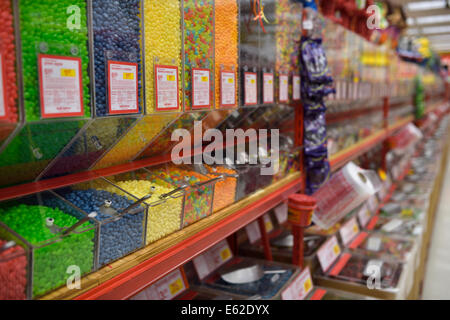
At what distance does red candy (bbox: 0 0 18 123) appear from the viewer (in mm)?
770

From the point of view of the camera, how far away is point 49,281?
2.85ft

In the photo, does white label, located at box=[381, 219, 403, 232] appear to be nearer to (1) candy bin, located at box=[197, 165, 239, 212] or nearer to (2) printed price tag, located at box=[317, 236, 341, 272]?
(2) printed price tag, located at box=[317, 236, 341, 272]

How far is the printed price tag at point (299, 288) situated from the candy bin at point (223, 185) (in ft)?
2.08

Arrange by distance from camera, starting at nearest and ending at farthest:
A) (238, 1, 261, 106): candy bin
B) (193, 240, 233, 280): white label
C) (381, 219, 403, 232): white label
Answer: (238, 1, 261, 106): candy bin, (193, 240, 233, 280): white label, (381, 219, 403, 232): white label

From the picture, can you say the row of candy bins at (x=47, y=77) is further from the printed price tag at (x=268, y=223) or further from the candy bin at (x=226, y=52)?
the printed price tag at (x=268, y=223)

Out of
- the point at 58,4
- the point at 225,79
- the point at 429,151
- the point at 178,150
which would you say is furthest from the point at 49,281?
the point at 429,151

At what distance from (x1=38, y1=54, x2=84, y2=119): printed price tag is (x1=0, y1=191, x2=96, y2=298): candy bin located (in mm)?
259

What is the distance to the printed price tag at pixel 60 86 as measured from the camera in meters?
0.84

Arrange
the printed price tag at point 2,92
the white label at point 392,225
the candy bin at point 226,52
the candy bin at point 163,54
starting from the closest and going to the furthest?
the printed price tag at point 2,92
the candy bin at point 163,54
the candy bin at point 226,52
the white label at point 392,225

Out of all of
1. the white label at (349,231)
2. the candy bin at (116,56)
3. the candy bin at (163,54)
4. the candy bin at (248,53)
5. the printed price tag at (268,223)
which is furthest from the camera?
the white label at (349,231)

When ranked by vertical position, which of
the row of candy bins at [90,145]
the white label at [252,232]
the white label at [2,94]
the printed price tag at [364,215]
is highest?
the white label at [2,94]

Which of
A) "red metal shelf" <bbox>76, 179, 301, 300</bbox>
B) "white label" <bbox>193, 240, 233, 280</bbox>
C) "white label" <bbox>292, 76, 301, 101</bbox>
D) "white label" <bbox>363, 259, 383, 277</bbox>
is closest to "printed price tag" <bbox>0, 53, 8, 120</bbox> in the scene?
"red metal shelf" <bbox>76, 179, 301, 300</bbox>

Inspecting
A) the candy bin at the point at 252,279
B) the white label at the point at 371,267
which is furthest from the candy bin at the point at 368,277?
the candy bin at the point at 252,279

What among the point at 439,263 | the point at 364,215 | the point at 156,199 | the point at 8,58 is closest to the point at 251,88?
the point at 156,199
